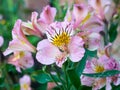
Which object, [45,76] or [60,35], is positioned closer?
[60,35]

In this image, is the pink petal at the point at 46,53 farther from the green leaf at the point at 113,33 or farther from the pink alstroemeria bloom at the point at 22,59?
the green leaf at the point at 113,33

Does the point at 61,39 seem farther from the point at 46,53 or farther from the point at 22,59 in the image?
the point at 22,59

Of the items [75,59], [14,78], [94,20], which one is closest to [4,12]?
[14,78]

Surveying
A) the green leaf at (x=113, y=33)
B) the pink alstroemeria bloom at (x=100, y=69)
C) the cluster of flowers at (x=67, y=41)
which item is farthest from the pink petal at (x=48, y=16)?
the green leaf at (x=113, y=33)

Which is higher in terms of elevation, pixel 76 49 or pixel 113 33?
pixel 76 49

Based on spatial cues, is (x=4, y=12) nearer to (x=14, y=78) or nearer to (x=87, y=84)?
(x=14, y=78)

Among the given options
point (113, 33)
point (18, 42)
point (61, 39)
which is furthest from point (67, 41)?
point (113, 33)

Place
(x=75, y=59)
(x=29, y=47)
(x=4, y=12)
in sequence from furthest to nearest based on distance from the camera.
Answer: (x=4, y=12)
(x=29, y=47)
(x=75, y=59)
